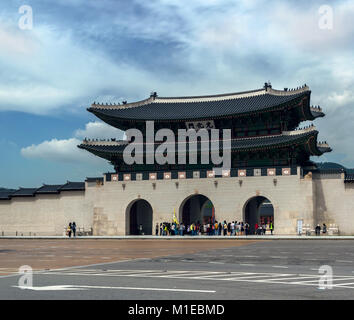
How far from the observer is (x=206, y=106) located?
5891 cm

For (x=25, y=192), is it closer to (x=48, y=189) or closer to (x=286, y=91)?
(x=48, y=189)

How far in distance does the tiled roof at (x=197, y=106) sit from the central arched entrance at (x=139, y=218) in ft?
32.7

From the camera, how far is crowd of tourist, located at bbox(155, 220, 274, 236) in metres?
49.8

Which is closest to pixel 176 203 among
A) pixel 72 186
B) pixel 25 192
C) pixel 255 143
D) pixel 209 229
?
pixel 209 229

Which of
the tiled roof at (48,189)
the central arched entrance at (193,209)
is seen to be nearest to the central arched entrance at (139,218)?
the central arched entrance at (193,209)

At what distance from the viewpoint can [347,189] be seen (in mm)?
48219

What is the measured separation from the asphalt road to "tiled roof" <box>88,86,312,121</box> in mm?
33856

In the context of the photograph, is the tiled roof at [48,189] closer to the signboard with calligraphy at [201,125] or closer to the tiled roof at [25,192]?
the tiled roof at [25,192]

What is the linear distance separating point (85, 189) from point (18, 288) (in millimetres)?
44502

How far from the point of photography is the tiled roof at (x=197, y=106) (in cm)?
5328

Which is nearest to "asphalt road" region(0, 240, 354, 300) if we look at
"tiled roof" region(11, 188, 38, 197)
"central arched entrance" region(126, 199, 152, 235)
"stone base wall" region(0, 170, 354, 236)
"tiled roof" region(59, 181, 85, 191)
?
"stone base wall" region(0, 170, 354, 236)
